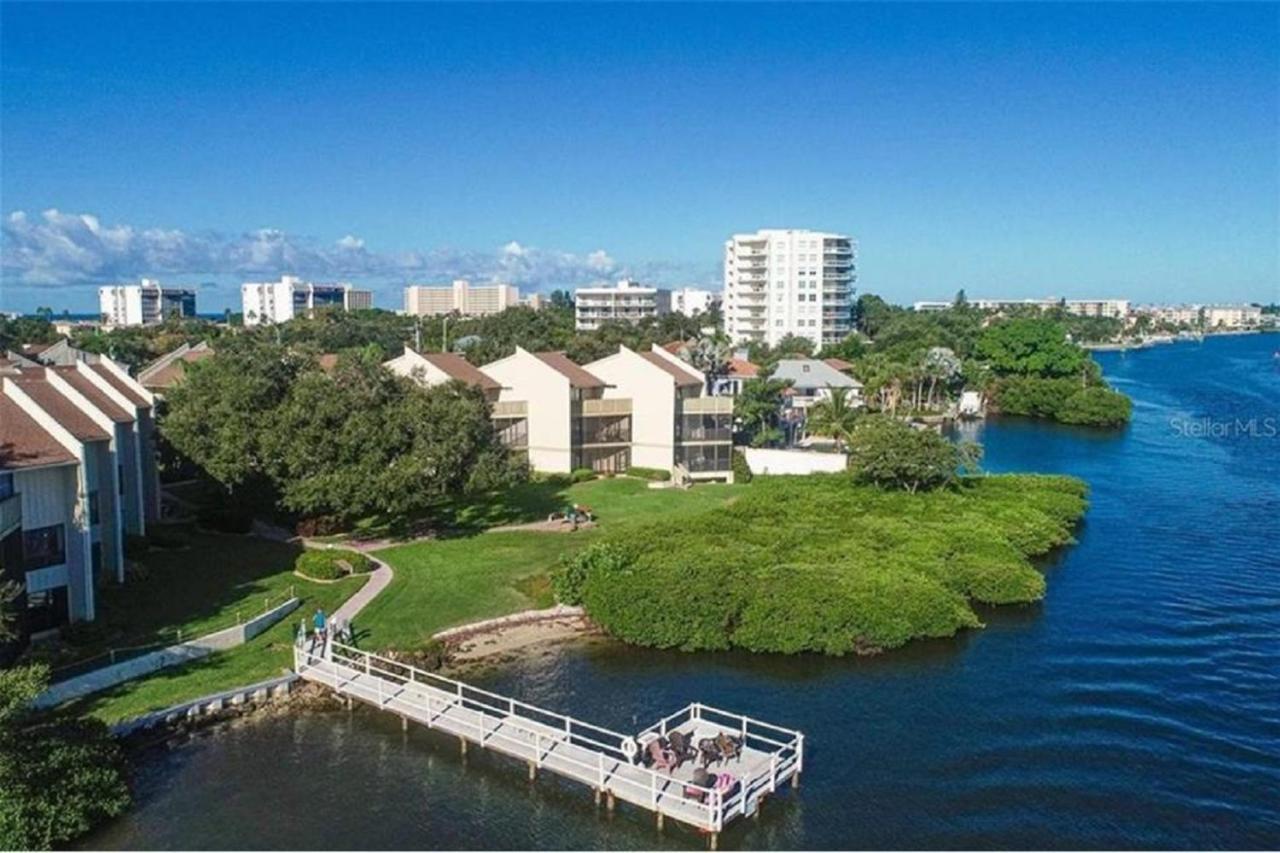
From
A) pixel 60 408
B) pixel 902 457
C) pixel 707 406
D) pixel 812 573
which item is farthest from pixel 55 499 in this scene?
pixel 707 406

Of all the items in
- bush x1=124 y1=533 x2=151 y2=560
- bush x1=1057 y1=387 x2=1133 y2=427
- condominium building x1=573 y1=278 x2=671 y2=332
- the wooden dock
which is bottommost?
the wooden dock

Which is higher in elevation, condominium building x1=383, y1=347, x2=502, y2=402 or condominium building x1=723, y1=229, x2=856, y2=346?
condominium building x1=723, y1=229, x2=856, y2=346

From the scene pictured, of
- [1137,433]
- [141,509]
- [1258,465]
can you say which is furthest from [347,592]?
[1137,433]

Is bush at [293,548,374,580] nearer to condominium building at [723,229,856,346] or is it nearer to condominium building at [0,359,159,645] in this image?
condominium building at [0,359,159,645]

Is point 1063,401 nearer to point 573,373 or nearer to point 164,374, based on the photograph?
point 573,373

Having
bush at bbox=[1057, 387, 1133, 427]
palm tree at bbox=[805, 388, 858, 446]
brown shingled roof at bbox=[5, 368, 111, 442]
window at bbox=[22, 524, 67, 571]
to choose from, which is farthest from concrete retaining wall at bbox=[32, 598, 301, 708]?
bush at bbox=[1057, 387, 1133, 427]

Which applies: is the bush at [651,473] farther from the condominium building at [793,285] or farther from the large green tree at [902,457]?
the condominium building at [793,285]

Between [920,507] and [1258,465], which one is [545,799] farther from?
[1258,465]

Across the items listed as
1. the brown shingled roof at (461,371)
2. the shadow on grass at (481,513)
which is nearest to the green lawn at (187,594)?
the shadow on grass at (481,513)
